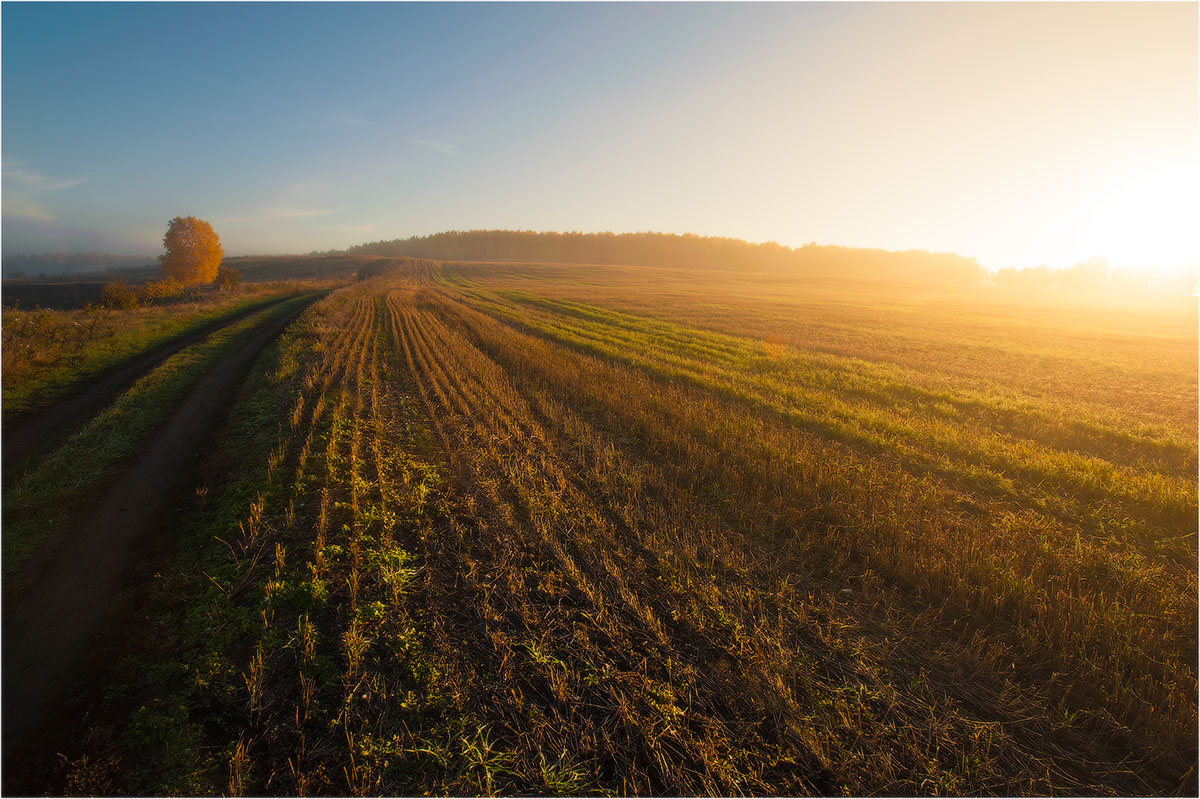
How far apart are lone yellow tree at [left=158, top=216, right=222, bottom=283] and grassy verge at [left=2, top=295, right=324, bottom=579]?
Answer: 54.7 m

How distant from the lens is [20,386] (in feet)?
39.5

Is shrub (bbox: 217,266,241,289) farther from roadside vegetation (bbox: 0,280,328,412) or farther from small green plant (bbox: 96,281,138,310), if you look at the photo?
roadside vegetation (bbox: 0,280,328,412)

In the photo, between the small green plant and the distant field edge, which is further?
the small green plant

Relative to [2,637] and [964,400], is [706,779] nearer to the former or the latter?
[2,637]

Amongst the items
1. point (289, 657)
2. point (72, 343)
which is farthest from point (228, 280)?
point (289, 657)

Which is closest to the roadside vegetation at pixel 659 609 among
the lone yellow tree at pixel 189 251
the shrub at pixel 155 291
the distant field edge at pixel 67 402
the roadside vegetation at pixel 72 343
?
the distant field edge at pixel 67 402

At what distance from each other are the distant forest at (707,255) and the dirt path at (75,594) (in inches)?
5406

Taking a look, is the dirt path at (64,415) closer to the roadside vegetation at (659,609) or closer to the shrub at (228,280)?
the roadside vegetation at (659,609)

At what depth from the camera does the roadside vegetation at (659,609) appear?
3.79 m

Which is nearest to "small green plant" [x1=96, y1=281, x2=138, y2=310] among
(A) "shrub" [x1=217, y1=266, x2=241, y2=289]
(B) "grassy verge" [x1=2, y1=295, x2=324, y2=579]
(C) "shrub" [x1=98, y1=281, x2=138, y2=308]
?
(C) "shrub" [x1=98, y1=281, x2=138, y2=308]

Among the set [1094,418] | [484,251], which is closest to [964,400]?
[1094,418]

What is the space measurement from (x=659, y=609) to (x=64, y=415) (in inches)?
552

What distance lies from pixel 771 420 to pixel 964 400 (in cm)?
726

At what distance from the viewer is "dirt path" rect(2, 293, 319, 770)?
13.2 feet
